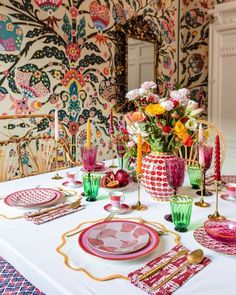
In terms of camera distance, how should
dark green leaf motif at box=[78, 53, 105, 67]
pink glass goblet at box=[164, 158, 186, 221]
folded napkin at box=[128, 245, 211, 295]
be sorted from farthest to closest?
dark green leaf motif at box=[78, 53, 105, 67]
pink glass goblet at box=[164, 158, 186, 221]
folded napkin at box=[128, 245, 211, 295]

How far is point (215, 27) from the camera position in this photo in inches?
146

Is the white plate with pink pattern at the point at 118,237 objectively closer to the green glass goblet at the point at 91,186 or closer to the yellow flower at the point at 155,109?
the green glass goblet at the point at 91,186

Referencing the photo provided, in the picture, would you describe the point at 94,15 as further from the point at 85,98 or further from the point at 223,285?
the point at 223,285

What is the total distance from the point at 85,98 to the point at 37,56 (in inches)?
22.6

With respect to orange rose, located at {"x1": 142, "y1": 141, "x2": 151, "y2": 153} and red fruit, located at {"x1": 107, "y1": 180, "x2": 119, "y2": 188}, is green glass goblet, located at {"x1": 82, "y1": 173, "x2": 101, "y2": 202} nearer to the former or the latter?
red fruit, located at {"x1": 107, "y1": 180, "x2": 119, "y2": 188}

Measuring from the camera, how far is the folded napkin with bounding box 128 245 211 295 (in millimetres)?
Answer: 690

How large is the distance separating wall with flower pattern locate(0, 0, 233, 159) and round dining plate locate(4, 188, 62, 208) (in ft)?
3.70

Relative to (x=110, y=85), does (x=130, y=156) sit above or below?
below

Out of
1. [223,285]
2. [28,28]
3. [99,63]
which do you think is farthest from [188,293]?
[99,63]

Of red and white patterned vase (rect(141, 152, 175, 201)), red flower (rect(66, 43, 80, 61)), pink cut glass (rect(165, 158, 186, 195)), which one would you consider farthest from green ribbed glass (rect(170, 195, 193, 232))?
red flower (rect(66, 43, 80, 61))

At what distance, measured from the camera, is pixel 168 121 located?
1271mm

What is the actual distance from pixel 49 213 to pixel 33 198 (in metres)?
0.19

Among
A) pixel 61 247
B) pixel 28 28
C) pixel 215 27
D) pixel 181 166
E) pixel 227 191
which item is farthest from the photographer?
pixel 215 27

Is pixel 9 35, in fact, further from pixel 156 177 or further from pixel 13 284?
pixel 13 284
